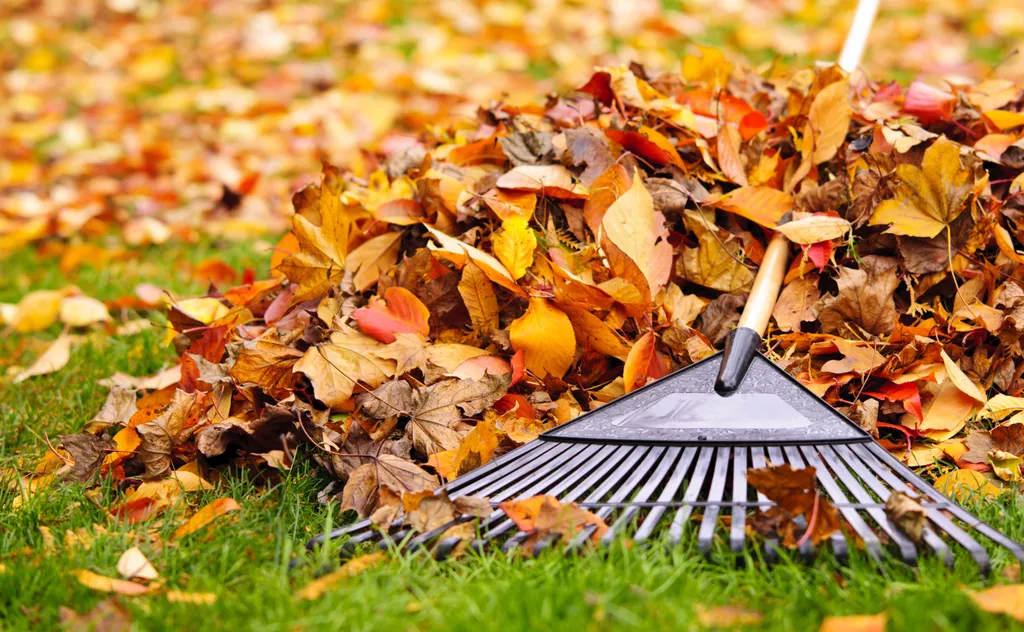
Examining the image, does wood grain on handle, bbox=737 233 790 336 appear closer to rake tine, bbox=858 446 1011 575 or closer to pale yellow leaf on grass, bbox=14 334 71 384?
rake tine, bbox=858 446 1011 575

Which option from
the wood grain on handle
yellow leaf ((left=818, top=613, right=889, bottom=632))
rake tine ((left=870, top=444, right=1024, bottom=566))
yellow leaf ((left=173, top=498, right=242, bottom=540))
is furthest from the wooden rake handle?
yellow leaf ((left=173, top=498, right=242, bottom=540))

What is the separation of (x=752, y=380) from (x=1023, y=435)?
0.46 metres

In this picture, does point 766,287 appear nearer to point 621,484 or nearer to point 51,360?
point 621,484

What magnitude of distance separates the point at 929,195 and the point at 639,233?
55 cm

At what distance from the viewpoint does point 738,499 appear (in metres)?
1.33

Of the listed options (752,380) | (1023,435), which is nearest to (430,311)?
(752,380)

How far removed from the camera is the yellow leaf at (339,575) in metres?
1.24

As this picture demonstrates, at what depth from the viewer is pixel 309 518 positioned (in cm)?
151

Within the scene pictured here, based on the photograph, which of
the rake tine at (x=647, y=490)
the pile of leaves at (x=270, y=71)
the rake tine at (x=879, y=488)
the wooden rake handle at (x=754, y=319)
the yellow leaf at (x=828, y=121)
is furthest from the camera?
the pile of leaves at (x=270, y=71)

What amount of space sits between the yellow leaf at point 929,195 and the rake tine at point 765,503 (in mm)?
577

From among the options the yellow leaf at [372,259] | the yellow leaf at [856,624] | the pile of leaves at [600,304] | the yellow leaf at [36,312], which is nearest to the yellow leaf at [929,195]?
the pile of leaves at [600,304]

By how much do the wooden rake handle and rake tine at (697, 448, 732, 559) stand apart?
0.15 meters

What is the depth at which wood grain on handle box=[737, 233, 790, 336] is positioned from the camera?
66.0 inches

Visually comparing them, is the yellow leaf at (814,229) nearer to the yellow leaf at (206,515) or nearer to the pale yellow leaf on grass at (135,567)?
the yellow leaf at (206,515)
